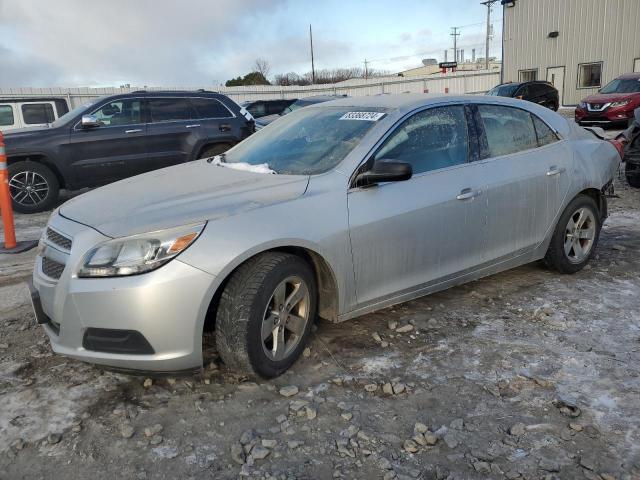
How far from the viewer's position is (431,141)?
3771mm

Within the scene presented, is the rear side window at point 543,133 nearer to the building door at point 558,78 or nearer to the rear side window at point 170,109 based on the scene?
the rear side window at point 170,109

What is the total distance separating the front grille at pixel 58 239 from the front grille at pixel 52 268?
0.10m

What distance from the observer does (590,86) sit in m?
26.3

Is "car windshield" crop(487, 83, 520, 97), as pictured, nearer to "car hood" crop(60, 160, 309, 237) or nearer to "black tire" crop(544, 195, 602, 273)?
"black tire" crop(544, 195, 602, 273)

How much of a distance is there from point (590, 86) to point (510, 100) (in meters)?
25.5

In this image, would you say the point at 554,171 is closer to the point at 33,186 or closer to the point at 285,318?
the point at 285,318

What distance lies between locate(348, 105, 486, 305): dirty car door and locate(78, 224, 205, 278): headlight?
1062 mm

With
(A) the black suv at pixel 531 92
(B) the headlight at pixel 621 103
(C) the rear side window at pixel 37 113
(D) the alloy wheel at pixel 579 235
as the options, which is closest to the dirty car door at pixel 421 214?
(D) the alloy wheel at pixel 579 235

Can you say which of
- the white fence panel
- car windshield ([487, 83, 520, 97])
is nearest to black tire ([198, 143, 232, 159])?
car windshield ([487, 83, 520, 97])

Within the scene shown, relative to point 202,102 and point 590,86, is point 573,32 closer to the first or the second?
point 590,86

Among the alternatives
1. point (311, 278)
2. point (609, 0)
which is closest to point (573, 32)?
point (609, 0)

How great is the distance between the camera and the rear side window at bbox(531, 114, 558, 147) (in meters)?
4.43

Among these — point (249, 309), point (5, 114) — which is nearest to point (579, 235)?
point (249, 309)

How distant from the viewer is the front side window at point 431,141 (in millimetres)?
3584
